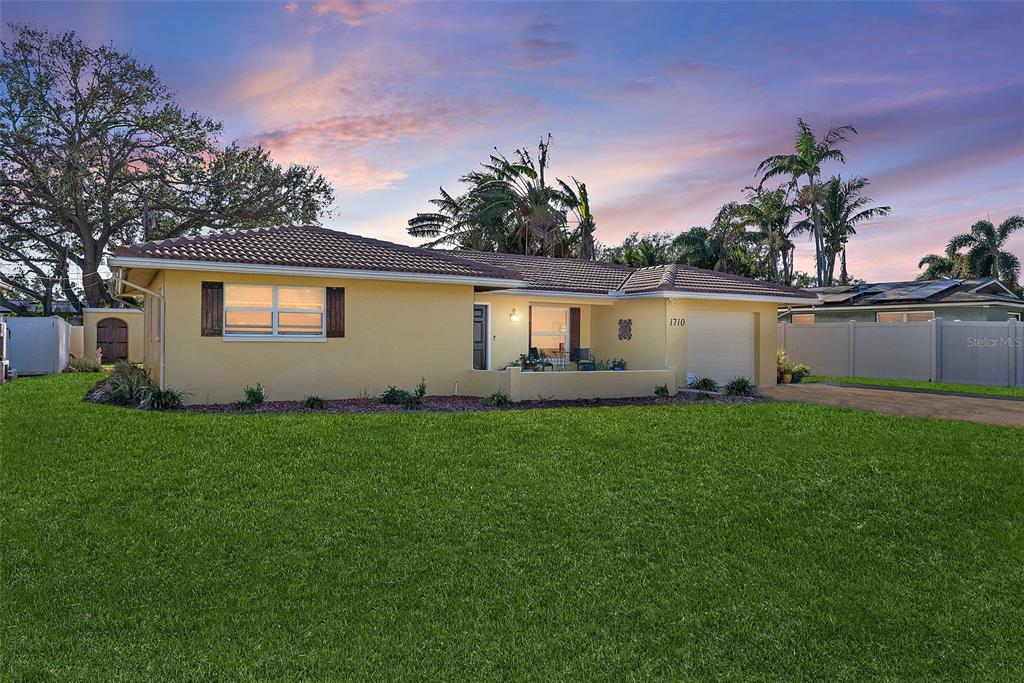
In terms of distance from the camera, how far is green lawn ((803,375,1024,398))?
18.2 m

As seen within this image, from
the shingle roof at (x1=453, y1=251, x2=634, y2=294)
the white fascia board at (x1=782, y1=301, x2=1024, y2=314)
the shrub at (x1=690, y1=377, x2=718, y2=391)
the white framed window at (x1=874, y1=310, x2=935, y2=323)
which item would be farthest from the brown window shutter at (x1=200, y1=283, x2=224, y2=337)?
the white framed window at (x1=874, y1=310, x2=935, y2=323)

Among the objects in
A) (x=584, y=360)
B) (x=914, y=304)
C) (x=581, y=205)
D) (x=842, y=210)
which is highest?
(x=842, y=210)

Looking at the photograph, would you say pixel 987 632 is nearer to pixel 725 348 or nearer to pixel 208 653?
pixel 208 653

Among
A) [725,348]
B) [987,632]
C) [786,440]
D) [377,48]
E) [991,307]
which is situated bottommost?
[987,632]

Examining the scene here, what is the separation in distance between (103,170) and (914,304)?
35598 mm

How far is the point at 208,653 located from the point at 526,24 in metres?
10.3

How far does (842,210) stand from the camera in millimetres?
41281

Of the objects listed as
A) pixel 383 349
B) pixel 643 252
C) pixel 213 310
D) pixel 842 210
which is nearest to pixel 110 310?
pixel 213 310

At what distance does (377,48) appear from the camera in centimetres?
1299

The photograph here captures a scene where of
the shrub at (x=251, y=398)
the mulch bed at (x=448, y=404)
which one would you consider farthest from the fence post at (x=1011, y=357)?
the shrub at (x=251, y=398)

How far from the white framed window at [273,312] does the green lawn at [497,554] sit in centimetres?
361

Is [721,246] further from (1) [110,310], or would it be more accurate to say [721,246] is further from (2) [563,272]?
(1) [110,310]

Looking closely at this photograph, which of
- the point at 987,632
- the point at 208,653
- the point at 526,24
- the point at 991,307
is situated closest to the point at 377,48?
the point at 526,24

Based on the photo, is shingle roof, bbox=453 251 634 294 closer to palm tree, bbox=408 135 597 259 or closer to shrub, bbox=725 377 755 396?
shrub, bbox=725 377 755 396
